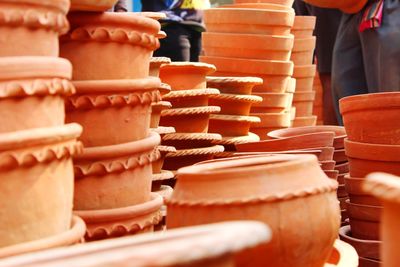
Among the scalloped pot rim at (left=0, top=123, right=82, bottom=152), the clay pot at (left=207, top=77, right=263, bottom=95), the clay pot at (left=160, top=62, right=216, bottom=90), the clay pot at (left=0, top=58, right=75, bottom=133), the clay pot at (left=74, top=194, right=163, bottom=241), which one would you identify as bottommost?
the clay pot at (left=74, top=194, right=163, bottom=241)

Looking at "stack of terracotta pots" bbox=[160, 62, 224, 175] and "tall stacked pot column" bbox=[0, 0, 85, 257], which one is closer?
"tall stacked pot column" bbox=[0, 0, 85, 257]

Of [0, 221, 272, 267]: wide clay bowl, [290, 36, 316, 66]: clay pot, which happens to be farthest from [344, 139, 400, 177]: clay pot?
[290, 36, 316, 66]: clay pot

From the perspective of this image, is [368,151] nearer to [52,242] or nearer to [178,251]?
[52,242]

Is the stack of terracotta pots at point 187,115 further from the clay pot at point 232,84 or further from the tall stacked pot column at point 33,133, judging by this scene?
the tall stacked pot column at point 33,133

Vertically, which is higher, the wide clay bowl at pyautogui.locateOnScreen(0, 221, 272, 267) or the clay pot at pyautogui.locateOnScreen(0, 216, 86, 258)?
the wide clay bowl at pyautogui.locateOnScreen(0, 221, 272, 267)

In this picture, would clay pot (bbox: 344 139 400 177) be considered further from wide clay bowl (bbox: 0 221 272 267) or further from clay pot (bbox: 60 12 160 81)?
wide clay bowl (bbox: 0 221 272 267)

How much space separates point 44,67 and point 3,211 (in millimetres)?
288

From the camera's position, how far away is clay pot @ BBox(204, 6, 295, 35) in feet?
12.8

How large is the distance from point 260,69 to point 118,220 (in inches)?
79.8

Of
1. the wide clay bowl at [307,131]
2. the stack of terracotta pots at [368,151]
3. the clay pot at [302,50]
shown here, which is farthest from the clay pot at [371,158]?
the clay pot at [302,50]

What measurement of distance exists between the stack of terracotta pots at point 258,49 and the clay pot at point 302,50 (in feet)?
2.70

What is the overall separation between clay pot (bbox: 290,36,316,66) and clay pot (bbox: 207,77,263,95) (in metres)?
1.33

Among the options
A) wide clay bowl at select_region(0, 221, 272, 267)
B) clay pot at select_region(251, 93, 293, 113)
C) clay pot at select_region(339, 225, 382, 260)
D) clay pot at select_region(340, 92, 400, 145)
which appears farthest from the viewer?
clay pot at select_region(251, 93, 293, 113)

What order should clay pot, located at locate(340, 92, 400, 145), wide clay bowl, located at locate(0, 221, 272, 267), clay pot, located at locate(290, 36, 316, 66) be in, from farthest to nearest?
1. clay pot, located at locate(290, 36, 316, 66)
2. clay pot, located at locate(340, 92, 400, 145)
3. wide clay bowl, located at locate(0, 221, 272, 267)
